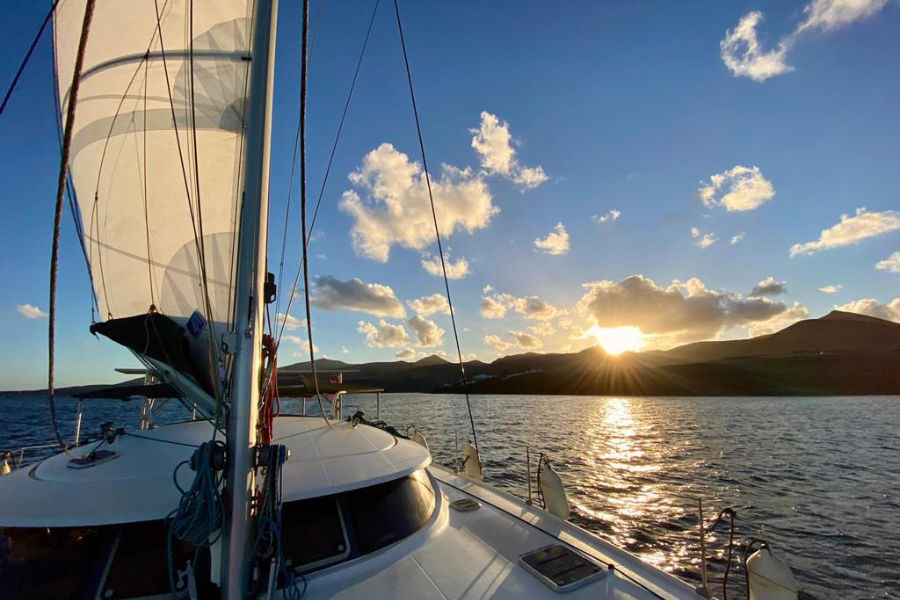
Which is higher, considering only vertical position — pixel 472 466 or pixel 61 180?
pixel 61 180

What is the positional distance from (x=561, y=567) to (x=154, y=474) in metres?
4.24

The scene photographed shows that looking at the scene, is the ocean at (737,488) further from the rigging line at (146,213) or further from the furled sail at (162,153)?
the rigging line at (146,213)

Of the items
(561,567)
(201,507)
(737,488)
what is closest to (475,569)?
(561,567)

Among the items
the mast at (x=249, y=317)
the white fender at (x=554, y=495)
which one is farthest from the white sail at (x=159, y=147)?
the white fender at (x=554, y=495)

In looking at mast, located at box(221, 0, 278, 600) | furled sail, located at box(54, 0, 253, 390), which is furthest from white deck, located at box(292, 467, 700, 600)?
furled sail, located at box(54, 0, 253, 390)

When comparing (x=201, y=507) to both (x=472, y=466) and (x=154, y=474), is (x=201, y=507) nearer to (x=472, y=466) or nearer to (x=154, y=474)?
(x=154, y=474)

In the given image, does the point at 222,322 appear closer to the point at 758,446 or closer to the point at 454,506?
the point at 454,506

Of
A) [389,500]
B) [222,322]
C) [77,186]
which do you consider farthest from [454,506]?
[77,186]

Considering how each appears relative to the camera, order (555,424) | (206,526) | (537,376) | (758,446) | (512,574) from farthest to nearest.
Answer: (537,376), (555,424), (758,446), (512,574), (206,526)

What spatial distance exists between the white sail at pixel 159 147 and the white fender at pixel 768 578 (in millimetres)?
5990

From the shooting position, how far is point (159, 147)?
4.81 metres

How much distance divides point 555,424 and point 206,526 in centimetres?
4366

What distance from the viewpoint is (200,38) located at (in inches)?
170

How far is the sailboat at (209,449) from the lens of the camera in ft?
10.2
